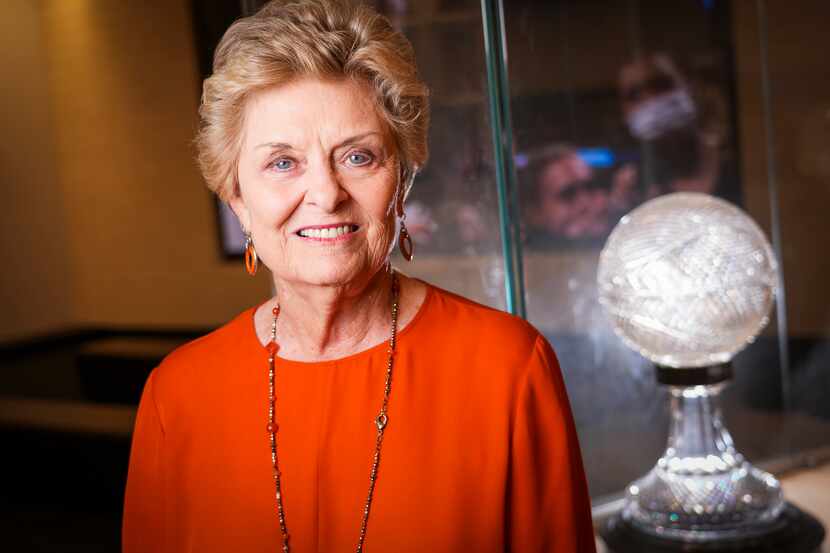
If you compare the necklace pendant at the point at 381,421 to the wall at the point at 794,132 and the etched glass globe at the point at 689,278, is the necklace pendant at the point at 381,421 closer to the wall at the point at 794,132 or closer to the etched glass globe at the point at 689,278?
the etched glass globe at the point at 689,278

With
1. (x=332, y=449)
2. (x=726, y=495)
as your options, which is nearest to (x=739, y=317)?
(x=726, y=495)

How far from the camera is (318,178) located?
1.51m

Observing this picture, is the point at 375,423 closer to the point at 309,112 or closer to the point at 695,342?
the point at 309,112

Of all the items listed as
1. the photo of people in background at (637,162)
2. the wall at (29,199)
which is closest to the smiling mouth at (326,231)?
the wall at (29,199)

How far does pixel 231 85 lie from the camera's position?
152 centimetres

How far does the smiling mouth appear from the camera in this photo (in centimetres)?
153

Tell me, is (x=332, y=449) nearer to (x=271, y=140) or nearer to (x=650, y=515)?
(x=271, y=140)

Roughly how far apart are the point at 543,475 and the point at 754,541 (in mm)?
1168

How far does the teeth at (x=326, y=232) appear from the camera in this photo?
1.53 m

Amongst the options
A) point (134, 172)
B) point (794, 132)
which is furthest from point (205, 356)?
point (794, 132)

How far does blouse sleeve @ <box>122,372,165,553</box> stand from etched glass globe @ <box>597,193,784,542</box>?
135cm

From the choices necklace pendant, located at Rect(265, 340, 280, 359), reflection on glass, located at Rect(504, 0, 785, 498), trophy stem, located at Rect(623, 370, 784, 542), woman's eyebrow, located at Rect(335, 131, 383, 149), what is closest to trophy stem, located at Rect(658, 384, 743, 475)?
trophy stem, located at Rect(623, 370, 784, 542)

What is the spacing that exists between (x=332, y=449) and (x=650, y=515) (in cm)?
133

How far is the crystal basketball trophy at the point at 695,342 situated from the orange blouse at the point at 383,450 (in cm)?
90
